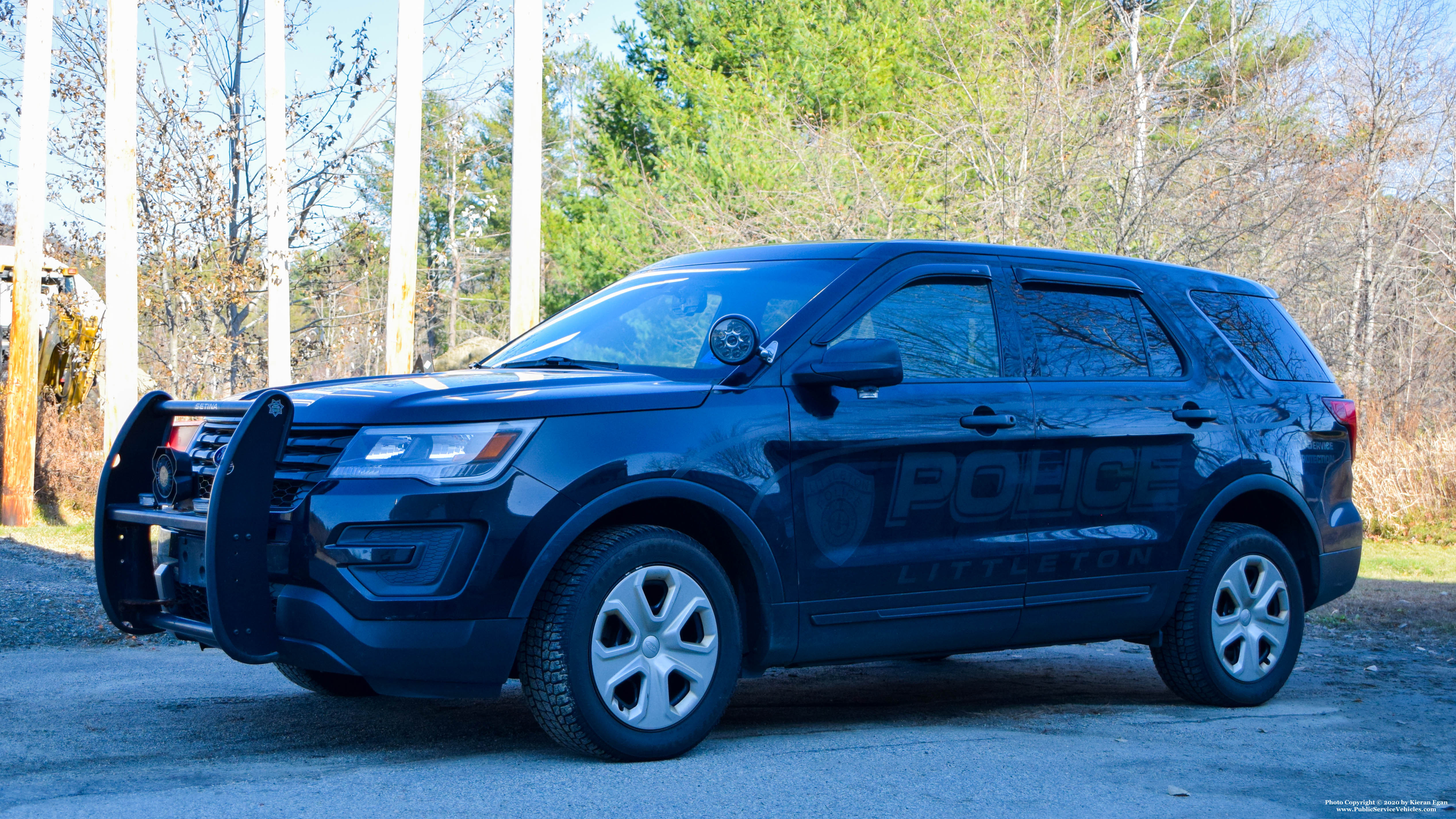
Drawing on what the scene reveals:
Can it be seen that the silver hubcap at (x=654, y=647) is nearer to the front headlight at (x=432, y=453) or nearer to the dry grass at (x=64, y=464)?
the front headlight at (x=432, y=453)

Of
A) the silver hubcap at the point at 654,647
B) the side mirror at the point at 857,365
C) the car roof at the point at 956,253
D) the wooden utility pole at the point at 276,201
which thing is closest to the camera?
the silver hubcap at the point at 654,647

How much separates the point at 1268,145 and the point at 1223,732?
16.4m

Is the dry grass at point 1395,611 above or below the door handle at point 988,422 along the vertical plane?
below

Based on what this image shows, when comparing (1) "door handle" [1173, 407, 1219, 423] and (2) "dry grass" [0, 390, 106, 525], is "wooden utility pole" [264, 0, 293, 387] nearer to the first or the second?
(2) "dry grass" [0, 390, 106, 525]

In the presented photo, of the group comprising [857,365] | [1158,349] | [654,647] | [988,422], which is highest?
[1158,349]

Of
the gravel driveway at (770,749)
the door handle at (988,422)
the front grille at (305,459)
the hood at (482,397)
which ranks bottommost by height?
the gravel driveway at (770,749)

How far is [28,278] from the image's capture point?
16.5m

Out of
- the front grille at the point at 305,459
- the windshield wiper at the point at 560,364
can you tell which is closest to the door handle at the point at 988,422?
the windshield wiper at the point at 560,364

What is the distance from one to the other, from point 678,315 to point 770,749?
67.6 inches

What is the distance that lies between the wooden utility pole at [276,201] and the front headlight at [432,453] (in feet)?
42.3

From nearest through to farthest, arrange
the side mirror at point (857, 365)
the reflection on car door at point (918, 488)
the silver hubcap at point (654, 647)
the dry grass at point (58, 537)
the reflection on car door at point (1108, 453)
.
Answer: the silver hubcap at point (654, 647) → the side mirror at point (857, 365) → the reflection on car door at point (918, 488) → the reflection on car door at point (1108, 453) → the dry grass at point (58, 537)

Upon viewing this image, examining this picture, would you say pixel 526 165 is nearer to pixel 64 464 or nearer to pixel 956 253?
pixel 64 464

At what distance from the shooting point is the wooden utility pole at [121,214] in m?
16.2

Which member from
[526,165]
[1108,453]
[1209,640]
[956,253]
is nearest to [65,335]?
[526,165]
